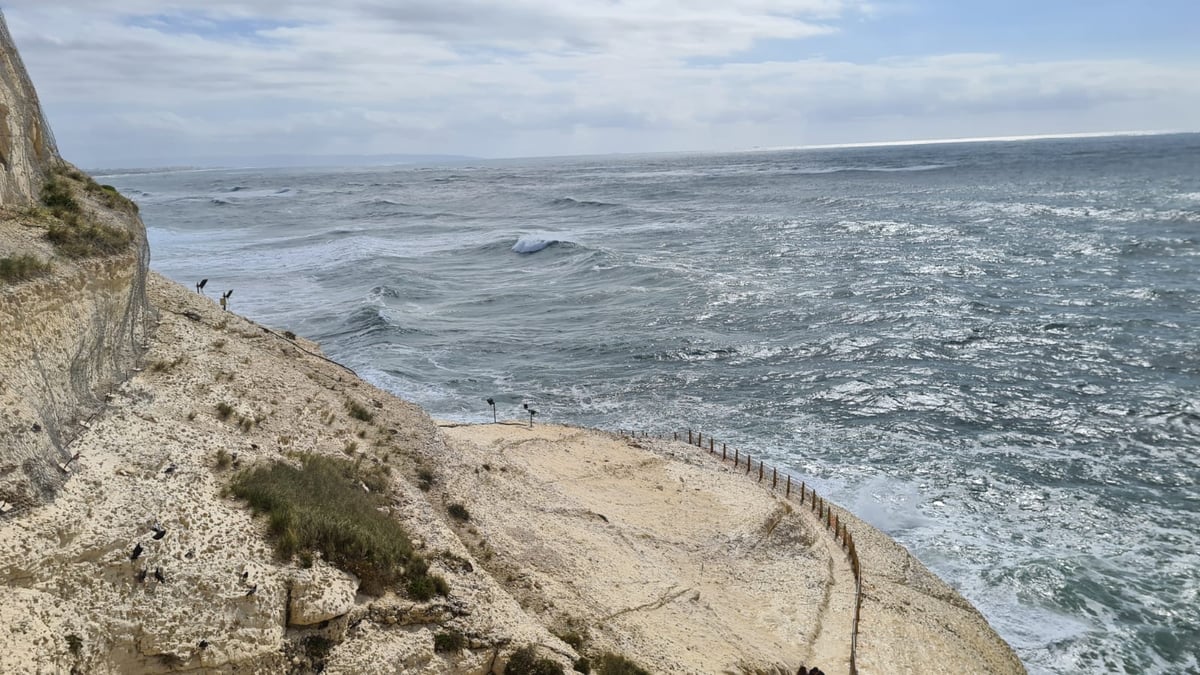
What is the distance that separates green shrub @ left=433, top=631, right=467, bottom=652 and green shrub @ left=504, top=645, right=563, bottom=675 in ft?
2.36

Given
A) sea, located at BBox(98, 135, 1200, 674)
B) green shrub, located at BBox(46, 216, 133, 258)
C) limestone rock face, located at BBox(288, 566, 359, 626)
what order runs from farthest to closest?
1. sea, located at BBox(98, 135, 1200, 674)
2. green shrub, located at BBox(46, 216, 133, 258)
3. limestone rock face, located at BBox(288, 566, 359, 626)

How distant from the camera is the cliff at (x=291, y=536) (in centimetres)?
1064

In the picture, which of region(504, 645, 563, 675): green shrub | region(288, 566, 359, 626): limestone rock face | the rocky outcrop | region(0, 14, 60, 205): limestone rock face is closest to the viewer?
region(288, 566, 359, 626): limestone rock face

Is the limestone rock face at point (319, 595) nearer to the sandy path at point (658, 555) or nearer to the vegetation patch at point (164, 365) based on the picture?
the sandy path at point (658, 555)

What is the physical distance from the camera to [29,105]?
690 inches

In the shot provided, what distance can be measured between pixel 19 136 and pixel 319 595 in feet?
39.0

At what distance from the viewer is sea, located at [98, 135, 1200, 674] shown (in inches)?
914

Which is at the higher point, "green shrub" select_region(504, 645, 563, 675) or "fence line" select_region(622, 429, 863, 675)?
"green shrub" select_region(504, 645, 563, 675)

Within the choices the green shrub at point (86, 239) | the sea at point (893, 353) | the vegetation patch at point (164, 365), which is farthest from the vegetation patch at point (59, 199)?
the sea at point (893, 353)

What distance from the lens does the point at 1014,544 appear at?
77.6ft

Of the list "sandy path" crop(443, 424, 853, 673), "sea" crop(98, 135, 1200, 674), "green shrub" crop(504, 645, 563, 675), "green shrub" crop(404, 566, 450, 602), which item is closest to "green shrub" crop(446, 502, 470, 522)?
"sandy path" crop(443, 424, 853, 673)

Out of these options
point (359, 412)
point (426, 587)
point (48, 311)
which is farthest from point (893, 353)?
point (48, 311)

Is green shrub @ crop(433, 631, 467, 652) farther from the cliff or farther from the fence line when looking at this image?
the fence line

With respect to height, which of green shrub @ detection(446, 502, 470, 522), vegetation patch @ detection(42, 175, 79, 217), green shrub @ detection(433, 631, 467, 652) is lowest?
green shrub @ detection(433, 631, 467, 652)
